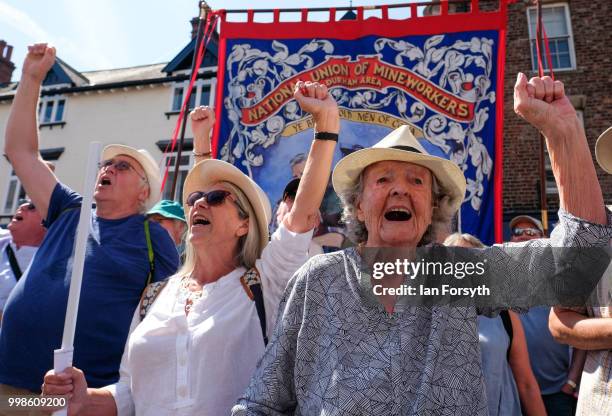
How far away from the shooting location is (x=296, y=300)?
4.93 feet

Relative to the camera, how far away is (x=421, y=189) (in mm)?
1694

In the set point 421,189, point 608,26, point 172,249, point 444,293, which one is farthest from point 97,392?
point 608,26

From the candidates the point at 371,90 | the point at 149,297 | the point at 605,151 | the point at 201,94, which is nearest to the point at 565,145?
the point at 605,151

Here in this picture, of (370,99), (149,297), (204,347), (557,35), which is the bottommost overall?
(204,347)

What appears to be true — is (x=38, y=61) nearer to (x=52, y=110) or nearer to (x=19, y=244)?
(x=19, y=244)

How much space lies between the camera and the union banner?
409cm

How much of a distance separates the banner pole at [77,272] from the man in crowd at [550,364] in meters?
2.28

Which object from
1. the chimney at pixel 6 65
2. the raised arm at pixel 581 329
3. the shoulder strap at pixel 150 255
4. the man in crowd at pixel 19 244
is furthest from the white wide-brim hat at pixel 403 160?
the chimney at pixel 6 65

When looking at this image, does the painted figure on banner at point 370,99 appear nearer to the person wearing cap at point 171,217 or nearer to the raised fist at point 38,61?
the person wearing cap at point 171,217

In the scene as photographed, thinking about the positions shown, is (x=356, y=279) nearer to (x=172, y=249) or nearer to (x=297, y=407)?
(x=297, y=407)

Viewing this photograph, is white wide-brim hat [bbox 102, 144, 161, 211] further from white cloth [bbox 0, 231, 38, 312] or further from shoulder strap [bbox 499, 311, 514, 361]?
shoulder strap [bbox 499, 311, 514, 361]

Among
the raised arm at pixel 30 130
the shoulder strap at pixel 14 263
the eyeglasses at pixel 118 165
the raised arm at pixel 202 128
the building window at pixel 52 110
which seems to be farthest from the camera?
the building window at pixel 52 110

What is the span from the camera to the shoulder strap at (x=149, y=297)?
1.88 m

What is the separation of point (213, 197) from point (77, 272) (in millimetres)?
763
